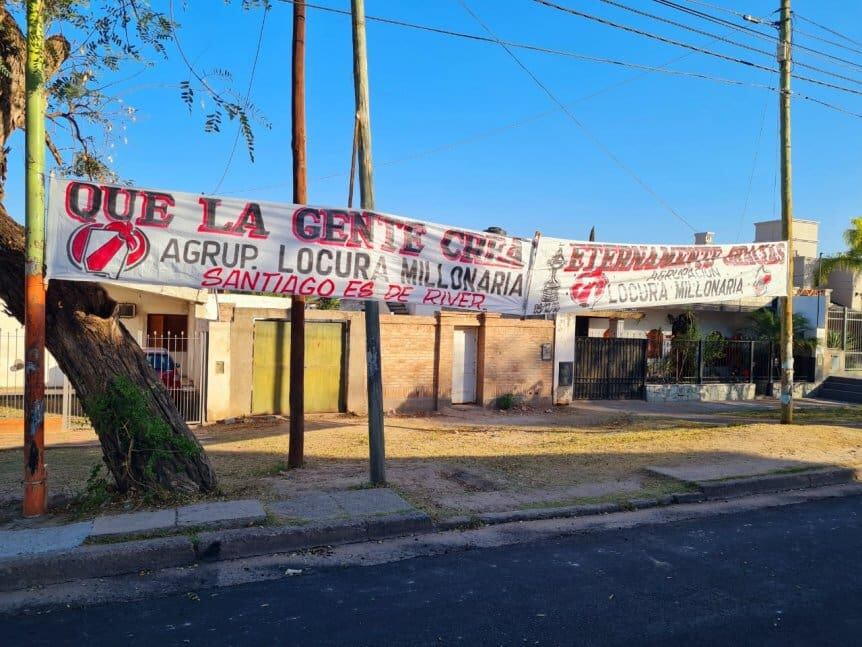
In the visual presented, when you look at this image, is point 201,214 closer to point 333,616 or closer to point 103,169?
point 103,169

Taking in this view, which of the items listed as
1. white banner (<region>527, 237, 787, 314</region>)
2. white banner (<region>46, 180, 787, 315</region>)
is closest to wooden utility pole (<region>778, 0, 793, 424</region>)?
white banner (<region>527, 237, 787, 314</region>)

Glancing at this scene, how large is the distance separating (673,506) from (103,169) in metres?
7.94

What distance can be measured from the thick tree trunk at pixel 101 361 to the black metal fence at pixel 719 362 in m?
16.8

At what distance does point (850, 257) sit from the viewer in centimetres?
2720

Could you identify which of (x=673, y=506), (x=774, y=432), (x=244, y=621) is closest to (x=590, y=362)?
(x=774, y=432)

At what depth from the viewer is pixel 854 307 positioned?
29.2 meters

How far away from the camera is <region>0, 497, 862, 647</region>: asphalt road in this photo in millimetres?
4203

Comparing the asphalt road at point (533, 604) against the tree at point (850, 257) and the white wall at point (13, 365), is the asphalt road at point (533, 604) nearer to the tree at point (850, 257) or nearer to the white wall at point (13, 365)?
the white wall at point (13, 365)

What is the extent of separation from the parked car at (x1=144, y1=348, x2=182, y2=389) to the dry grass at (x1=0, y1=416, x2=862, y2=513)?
4.79ft

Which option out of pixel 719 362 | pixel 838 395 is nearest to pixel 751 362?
pixel 719 362

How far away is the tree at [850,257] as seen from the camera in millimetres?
27109

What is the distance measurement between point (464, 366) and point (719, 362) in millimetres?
10713

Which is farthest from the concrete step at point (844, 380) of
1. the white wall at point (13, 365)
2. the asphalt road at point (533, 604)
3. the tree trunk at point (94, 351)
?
the white wall at point (13, 365)

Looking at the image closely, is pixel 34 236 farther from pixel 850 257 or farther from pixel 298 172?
pixel 850 257
